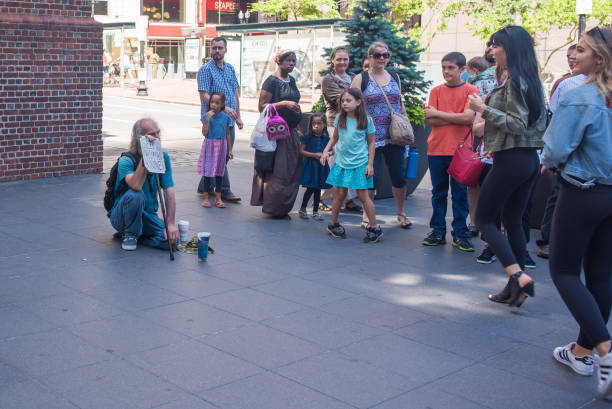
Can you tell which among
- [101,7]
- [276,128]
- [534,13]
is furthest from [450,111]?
[101,7]

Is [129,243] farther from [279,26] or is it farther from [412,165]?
[279,26]

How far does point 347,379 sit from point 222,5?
60607 mm

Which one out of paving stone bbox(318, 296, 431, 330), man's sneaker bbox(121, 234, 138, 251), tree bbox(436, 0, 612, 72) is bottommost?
paving stone bbox(318, 296, 431, 330)

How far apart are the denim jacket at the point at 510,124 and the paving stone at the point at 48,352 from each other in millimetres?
2954

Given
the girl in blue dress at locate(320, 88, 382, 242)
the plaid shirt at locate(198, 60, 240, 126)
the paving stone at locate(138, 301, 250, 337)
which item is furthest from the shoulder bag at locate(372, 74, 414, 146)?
the paving stone at locate(138, 301, 250, 337)

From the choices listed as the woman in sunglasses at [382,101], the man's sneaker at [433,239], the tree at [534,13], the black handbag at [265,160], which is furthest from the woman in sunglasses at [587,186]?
the tree at [534,13]

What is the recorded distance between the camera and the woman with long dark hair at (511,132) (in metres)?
5.23

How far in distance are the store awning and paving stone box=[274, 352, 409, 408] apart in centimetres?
1930

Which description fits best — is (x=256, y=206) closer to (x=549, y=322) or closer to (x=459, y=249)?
(x=459, y=249)

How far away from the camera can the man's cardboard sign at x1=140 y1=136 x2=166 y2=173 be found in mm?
6371

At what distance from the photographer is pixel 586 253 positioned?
14.1ft

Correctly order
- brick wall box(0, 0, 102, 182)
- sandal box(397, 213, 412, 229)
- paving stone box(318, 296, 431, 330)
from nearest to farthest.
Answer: paving stone box(318, 296, 431, 330)
sandal box(397, 213, 412, 229)
brick wall box(0, 0, 102, 182)

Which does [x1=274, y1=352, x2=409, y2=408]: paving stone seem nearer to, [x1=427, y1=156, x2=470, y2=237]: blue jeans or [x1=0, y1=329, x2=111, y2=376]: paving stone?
[x1=0, y1=329, x2=111, y2=376]: paving stone

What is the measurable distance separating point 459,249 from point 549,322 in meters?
2.11
